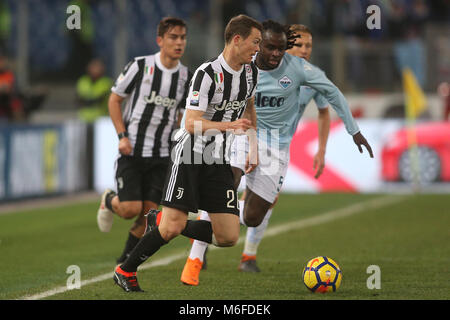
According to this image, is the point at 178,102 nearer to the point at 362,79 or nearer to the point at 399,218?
the point at 399,218

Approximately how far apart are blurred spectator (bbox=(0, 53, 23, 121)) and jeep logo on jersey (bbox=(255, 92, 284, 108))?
8.23 metres

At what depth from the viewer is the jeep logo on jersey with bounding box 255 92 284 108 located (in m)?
7.68

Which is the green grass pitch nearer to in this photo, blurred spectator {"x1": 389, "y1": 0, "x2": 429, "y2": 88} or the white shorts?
the white shorts

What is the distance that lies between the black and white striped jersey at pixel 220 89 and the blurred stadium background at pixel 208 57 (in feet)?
24.9

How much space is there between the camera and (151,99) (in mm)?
8266

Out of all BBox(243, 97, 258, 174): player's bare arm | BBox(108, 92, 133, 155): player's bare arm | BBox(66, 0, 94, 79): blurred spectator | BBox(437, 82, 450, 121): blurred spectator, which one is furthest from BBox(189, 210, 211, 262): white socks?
BBox(66, 0, 94, 79): blurred spectator

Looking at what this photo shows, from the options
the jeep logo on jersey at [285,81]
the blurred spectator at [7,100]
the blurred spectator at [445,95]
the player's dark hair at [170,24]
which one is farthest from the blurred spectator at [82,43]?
the jeep logo on jersey at [285,81]

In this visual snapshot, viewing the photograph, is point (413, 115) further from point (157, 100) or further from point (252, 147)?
point (252, 147)

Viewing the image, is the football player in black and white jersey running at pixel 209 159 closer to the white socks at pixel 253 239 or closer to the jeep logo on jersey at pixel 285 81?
the jeep logo on jersey at pixel 285 81

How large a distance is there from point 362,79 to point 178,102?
39.5 feet

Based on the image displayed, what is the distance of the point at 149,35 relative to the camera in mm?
21969

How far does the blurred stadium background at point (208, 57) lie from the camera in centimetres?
1559

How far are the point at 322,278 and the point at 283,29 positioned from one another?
76.6 inches
